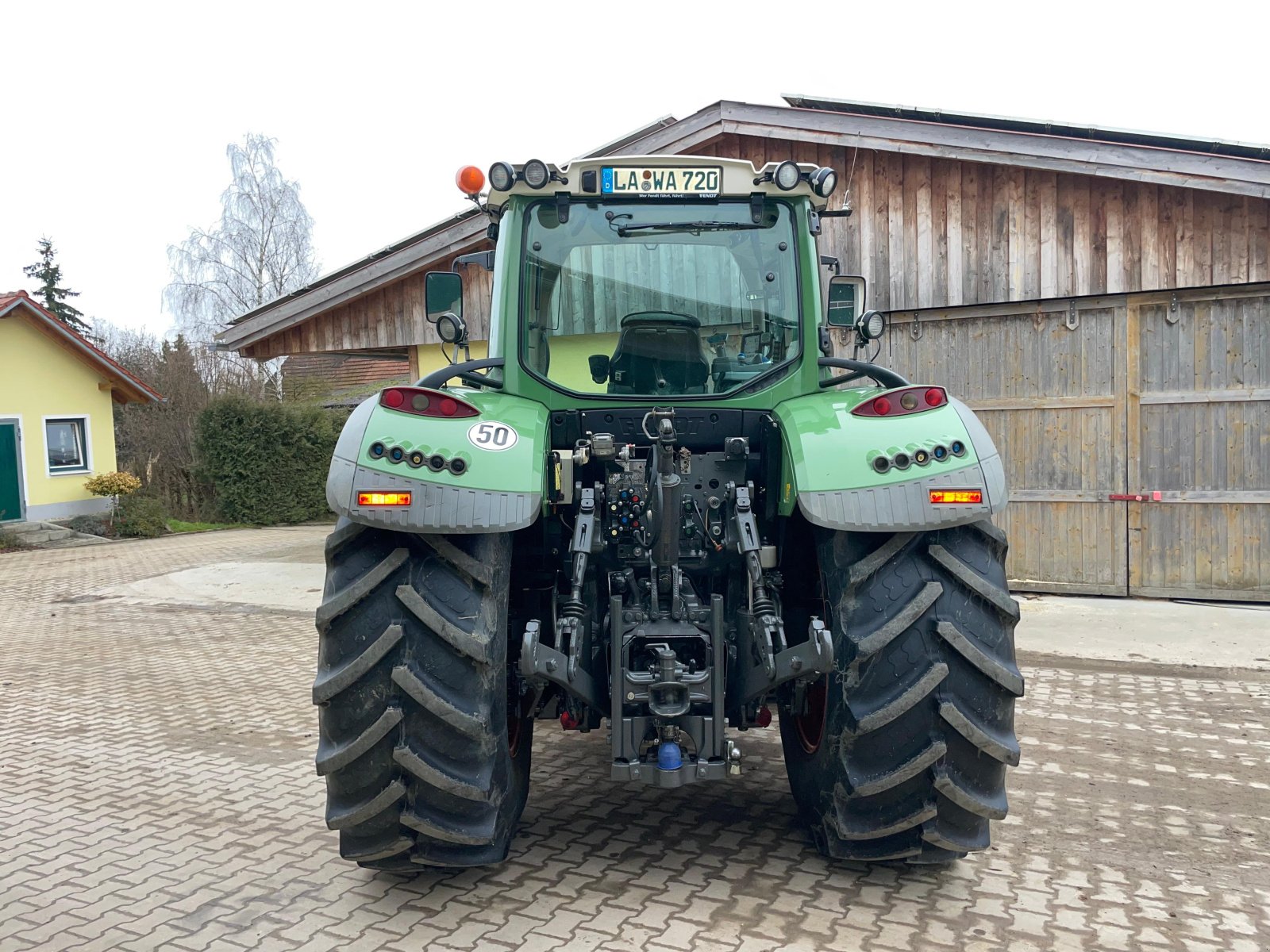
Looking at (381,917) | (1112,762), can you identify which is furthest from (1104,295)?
(381,917)

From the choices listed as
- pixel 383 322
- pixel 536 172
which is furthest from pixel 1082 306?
pixel 383 322

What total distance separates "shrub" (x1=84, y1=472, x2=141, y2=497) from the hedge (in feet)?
4.77

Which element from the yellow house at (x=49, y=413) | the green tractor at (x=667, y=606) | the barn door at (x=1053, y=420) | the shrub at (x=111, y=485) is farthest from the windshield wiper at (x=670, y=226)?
the shrub at (x=111, y=485)

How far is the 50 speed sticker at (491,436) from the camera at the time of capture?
3312 millimetres

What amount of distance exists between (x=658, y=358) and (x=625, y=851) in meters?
1.90

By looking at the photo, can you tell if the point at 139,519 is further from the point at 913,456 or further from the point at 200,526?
the point at 913,456

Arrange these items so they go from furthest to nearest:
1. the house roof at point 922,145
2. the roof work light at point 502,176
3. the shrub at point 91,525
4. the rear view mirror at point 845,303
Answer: the shrub at point 91,525 → the house roof at point 922,145 → the rear view mirror at point 845,303 → the roof work light at point 502,176

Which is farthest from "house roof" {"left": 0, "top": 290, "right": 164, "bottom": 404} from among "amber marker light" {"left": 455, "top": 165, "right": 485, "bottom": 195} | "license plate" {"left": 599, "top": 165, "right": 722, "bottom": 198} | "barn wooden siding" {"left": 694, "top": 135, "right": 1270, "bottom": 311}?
"license plate" {"left": 599, "top": 165, "right": 722, "bottom": 198}

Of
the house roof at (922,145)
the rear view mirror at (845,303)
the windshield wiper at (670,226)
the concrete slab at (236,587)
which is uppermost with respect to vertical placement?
the house roof at (922,145)

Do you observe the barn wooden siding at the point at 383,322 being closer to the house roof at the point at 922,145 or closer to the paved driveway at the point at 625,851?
the house roof at the point at 922,145

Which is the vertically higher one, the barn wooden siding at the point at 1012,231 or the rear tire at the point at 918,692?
the barn wooden siding at the point at 1012,231

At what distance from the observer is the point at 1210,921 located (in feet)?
10.6

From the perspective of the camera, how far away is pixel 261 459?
21547 mm

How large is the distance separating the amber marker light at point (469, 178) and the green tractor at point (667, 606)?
0.24 metres
